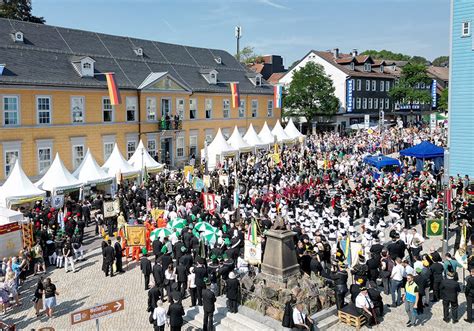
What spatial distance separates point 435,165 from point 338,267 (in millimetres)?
20245

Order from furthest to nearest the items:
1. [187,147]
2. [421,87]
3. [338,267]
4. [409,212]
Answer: [421,87]
[187,147]
[409,212]
[338,267]

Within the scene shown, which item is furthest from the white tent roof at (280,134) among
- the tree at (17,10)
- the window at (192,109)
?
the tree at (17,10)

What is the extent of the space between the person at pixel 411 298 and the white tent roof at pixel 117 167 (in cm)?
1881

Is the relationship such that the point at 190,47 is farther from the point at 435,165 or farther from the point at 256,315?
the point at 256,315

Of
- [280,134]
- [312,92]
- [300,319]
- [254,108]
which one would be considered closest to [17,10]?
[254,108]

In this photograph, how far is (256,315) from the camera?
12430 mm

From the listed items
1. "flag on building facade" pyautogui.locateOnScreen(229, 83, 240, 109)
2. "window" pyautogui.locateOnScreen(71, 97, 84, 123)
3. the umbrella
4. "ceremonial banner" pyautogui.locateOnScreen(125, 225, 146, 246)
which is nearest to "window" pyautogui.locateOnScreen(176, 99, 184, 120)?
"flag on building facade" pyautogui.locateOnScreen(229, 83, 240, 109)

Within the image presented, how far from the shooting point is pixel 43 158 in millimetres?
29359

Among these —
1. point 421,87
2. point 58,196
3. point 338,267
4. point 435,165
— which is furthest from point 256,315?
point 421,87

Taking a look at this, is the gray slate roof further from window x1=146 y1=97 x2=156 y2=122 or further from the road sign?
the road sign

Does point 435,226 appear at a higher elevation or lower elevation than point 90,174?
lower

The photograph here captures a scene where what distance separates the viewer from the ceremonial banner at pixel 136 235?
17250 mm

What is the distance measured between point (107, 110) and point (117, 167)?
780 cm

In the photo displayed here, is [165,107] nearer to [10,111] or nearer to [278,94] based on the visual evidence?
[10,111]
